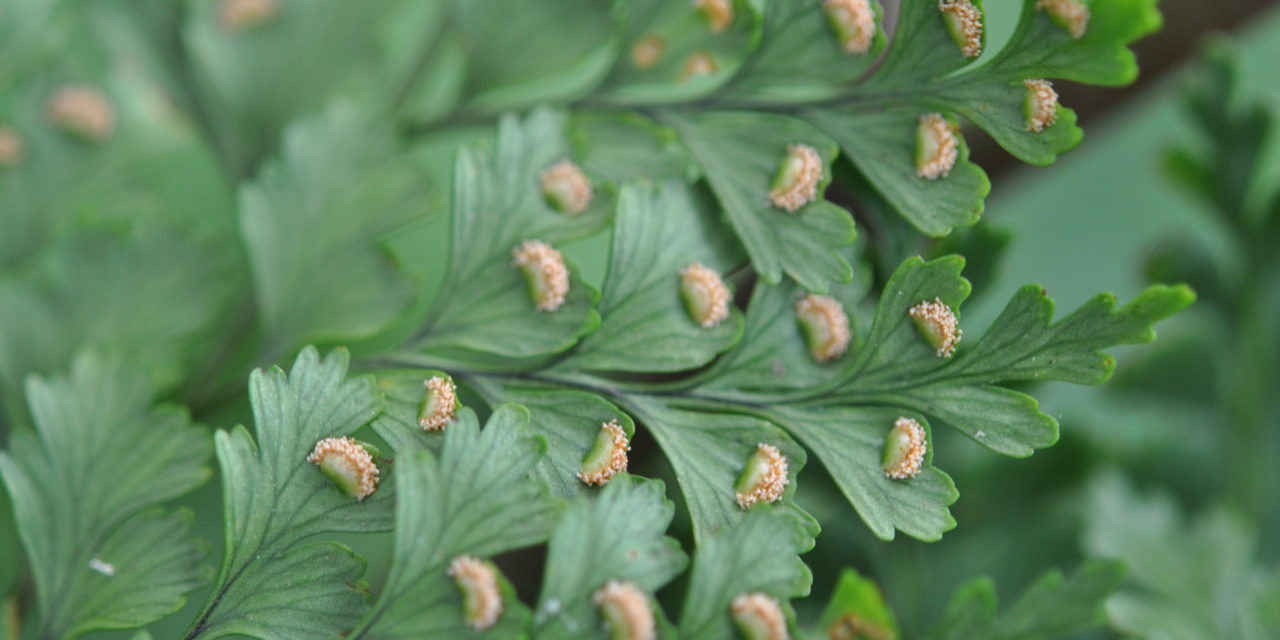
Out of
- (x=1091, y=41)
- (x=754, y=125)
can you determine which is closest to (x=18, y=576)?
(x=754, y=125)

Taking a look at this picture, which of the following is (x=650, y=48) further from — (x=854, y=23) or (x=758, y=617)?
(x=758, y=617)

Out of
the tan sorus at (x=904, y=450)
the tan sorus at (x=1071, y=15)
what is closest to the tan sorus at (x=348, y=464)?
the tan sorus at (x=904, y=450)

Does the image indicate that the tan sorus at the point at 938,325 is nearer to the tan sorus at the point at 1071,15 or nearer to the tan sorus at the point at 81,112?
the tan sorus at the point at 1071,15

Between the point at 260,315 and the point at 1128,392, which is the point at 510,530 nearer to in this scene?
the point at 260,315

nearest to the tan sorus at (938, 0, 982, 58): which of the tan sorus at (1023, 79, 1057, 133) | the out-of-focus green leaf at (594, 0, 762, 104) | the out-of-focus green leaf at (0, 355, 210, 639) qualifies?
the tan sorus at (1023, 79, 1057, 133)

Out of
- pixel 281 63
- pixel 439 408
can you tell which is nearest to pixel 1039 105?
pixel 439 408
